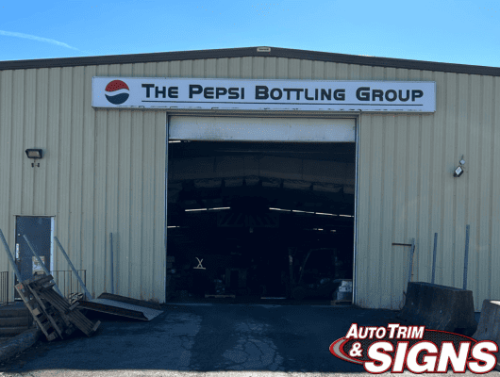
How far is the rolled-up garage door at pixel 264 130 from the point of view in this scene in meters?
11.8

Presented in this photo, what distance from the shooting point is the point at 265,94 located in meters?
11.5

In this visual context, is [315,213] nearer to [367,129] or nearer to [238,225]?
[238,225]

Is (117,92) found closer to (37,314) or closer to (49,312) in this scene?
(49,312)

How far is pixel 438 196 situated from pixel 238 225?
11097 millimetres

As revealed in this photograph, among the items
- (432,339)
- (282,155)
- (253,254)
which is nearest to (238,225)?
(253,254)

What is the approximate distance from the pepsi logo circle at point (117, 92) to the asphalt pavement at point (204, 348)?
5.41 metres

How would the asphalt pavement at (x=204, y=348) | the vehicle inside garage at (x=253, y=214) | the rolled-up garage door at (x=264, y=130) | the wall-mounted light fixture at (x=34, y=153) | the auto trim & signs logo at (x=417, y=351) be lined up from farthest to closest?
the vehicle inside garage at (x=253, y=214), the rolled-up garage door at (x=264, y=130), the wall-mounted light fixture at (x=34, y=153), the auto trim & signs logo at (x=417, y=351), the asphalt pavement at (x=204, y=348)

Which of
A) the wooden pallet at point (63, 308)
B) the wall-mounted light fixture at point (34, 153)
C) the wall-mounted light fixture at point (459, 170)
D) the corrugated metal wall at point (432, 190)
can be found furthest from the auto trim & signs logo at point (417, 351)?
the wall-mounted light fixture at point (34, 153)

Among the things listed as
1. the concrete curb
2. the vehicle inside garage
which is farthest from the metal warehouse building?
the concrete curb

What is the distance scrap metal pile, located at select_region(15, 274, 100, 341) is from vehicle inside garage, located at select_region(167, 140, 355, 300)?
23.2 ft

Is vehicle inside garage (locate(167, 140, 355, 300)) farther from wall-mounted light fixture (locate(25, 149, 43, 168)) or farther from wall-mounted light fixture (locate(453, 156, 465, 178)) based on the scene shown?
wall-mounted light fixture (locate(25, 149, 43, 168))

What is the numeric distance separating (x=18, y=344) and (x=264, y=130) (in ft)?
24.2

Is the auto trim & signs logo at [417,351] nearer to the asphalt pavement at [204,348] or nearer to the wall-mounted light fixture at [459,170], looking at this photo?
the asphalt pavement at [204,348]

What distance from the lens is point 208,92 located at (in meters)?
11.5
